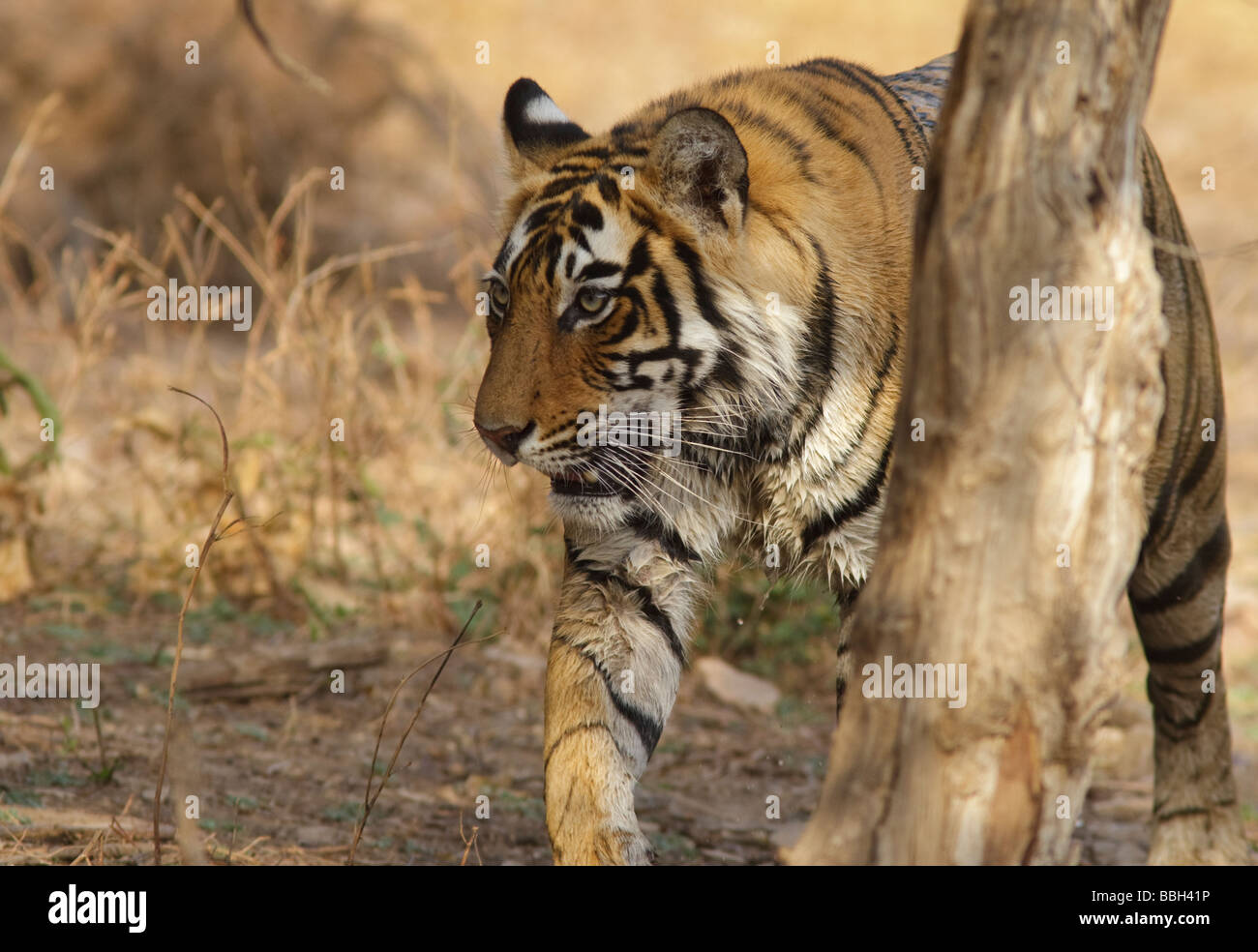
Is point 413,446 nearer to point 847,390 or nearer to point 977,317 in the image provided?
point 847,390

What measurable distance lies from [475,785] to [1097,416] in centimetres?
252

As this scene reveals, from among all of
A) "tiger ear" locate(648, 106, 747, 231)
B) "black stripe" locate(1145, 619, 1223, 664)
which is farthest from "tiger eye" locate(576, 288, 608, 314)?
"black stripe" locate(1145, 619, 1223, 664)

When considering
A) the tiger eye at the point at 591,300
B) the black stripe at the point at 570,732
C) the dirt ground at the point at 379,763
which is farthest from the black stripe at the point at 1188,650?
the tiger eye at the point at 591,300

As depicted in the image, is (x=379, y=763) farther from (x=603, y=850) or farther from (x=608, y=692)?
(x=603, y=850)

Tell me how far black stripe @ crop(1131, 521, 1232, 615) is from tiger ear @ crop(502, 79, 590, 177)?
1.88m

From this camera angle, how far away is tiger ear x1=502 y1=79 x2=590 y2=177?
10.6ft

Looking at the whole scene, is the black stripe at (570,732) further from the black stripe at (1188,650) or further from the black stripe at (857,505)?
the black stripe at (1188,650)

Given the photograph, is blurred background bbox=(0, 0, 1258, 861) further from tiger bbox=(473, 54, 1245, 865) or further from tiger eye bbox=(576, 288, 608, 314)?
tiger eye bbox=(576, 288, 608, 314)

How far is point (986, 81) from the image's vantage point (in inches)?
68.8

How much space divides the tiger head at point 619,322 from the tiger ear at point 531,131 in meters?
0.32

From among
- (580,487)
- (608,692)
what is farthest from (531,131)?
(608,692)

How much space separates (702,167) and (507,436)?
0.68 meters
